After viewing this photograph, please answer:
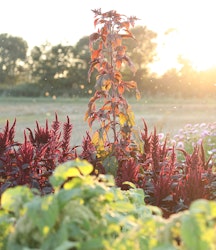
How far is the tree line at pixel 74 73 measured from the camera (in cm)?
4759

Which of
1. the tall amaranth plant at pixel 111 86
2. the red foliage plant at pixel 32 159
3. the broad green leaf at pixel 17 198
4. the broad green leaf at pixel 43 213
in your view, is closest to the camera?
the broad green leaf at pixel 43 213

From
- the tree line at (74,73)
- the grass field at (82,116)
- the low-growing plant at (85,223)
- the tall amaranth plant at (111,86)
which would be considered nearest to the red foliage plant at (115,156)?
the tall amaranth plant at (111,86)

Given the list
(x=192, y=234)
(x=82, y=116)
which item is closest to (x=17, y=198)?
(x=192, y=234)

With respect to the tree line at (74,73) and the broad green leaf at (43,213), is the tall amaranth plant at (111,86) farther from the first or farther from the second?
the tree line at (74,73)

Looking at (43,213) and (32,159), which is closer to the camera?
(43,213)

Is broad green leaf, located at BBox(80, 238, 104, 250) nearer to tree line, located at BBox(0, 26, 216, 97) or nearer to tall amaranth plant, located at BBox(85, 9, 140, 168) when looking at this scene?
tall amaranth plant, located at BBox(85, 9, 140, 168)

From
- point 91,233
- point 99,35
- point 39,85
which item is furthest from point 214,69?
point 91,233

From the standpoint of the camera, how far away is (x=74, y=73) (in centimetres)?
5041

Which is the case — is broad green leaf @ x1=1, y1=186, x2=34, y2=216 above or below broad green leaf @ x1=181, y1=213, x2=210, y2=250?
above

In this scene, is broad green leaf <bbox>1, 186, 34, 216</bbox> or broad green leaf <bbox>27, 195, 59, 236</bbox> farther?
broad green leaf <bbox>1, 186, 34, 216</bbox>

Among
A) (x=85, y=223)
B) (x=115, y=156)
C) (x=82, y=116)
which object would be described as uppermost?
(x=85, y=223)

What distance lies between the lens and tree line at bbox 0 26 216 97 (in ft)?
156

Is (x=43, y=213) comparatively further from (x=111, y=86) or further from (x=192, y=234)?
(x=111, y=86)

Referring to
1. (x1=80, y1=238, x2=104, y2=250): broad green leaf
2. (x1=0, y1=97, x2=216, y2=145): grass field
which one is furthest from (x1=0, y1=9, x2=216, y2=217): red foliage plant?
(x1=0, y1=97, x2=216, y2=145): grass field
